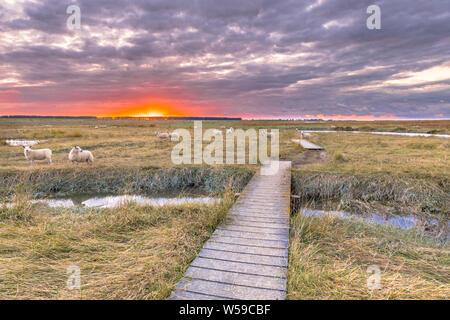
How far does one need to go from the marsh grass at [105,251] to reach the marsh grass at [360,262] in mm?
1949

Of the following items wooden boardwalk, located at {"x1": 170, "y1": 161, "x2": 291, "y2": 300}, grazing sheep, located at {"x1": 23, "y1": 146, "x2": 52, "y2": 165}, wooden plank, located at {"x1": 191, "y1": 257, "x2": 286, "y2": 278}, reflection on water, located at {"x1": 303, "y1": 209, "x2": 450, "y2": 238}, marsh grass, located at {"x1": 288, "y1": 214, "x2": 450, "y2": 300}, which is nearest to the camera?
wooden boardwalk, located at {"x1": 170, "y1": 161, "x2": 291, "y2": 300}

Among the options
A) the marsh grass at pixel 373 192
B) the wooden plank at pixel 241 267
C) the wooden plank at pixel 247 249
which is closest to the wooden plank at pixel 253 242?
the wooden plank at pixel 247 249

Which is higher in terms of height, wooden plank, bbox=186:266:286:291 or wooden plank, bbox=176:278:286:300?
wooden plank, bbox=186:266:286:291

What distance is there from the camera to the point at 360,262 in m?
4.39

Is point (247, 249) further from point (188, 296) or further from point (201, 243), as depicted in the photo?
point (188, 296)

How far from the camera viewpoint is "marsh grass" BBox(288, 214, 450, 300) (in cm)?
321

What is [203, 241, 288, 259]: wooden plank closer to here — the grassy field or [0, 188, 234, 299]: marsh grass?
the grassy field

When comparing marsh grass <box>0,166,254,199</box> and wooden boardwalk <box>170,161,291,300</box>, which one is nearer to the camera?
wooden boardwalk <box>170,161,291,300</box>

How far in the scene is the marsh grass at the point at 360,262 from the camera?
126 inches

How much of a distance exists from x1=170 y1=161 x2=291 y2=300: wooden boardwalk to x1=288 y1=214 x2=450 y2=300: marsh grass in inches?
9.7

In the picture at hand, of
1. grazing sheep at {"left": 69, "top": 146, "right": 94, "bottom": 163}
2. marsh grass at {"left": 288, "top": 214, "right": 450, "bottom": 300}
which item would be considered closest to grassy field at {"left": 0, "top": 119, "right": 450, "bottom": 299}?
marsh grass at {"left": 288, "top": 214, "right": 450, "bottom": 300}

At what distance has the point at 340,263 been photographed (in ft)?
13.4

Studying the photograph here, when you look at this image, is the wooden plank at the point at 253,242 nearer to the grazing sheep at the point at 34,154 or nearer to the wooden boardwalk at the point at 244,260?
the wooden boardwalk at the point at 244,260
